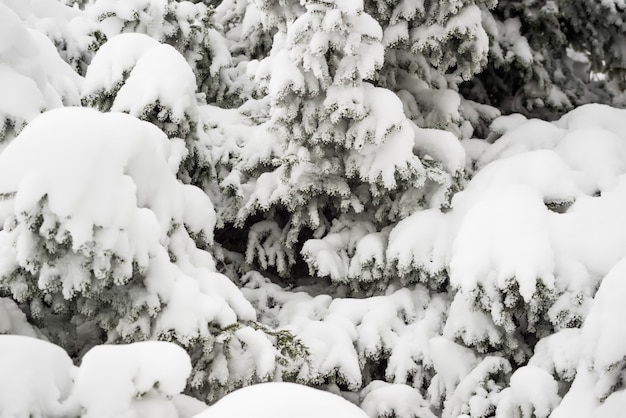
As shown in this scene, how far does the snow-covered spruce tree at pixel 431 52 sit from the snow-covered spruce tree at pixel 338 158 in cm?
41

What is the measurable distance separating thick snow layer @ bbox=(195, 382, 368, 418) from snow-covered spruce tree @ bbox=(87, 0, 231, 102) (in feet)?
13.2

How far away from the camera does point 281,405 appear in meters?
1.68

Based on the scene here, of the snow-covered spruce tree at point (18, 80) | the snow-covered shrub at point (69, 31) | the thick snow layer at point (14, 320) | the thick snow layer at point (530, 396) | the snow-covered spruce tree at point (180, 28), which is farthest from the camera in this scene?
the snow-covered shrub at point (69, 31)

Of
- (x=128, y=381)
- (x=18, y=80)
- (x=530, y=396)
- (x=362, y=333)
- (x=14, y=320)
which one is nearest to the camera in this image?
(x=128, y=381)

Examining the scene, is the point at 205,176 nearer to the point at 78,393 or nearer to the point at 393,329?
the point at 393,329

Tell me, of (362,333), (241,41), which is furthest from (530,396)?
(241,41)

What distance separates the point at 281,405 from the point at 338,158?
2.76 meters

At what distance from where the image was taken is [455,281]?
3557mm

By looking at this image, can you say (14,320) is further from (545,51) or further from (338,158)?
(545,51)

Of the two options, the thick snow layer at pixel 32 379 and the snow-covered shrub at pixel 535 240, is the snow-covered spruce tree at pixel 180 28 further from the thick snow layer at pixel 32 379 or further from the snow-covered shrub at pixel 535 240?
the thick snow layer at pixel 32 379

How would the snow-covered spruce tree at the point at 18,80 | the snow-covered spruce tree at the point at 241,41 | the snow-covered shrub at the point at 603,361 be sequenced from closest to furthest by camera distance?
1. the snow-covered shrub at the point at 603,361
2. the snow-covered spruce tree at the point at 18,80
3. the snow-covered spruce tree at the point at 241,41

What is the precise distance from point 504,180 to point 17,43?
124 inches

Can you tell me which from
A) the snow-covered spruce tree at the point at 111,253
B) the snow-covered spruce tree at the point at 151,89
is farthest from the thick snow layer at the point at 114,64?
the snow-covered spruce tree at the point at 111,253

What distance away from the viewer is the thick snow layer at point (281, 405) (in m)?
1.67
